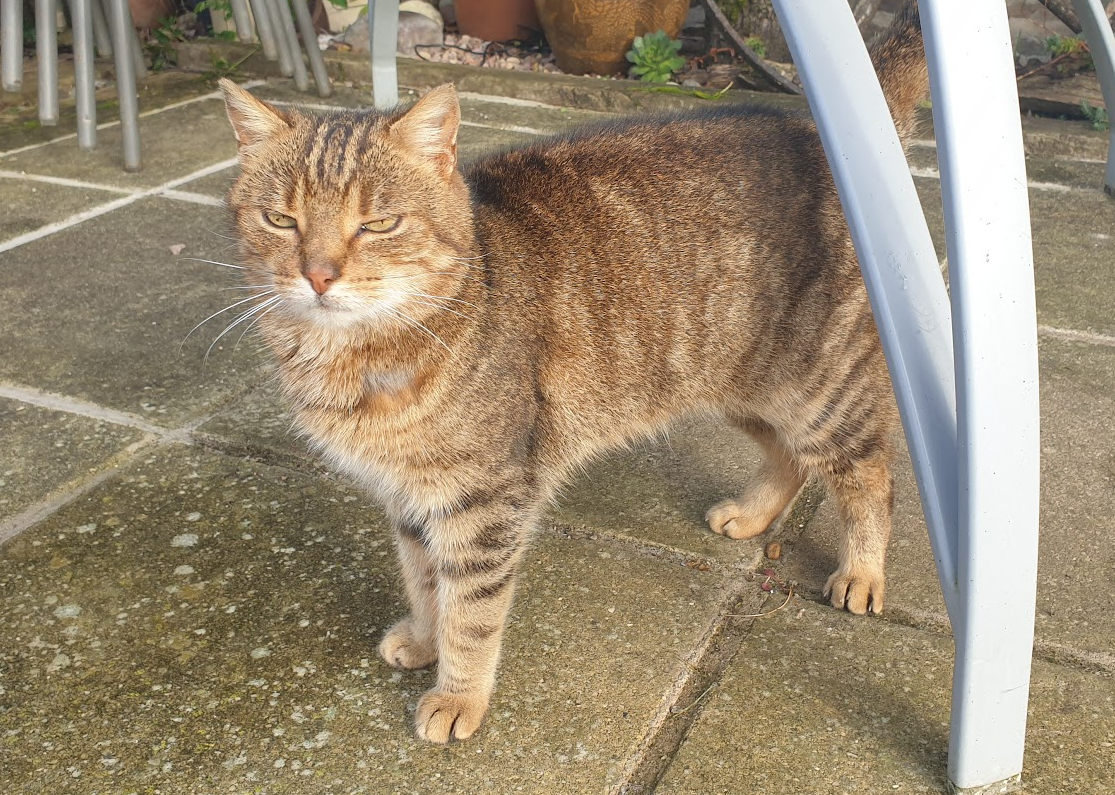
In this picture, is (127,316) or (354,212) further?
(127,316)

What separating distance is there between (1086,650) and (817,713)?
2.18ft

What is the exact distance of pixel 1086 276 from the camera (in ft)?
13.9

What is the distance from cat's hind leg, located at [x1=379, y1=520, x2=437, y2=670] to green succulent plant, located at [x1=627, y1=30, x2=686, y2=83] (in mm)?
4579

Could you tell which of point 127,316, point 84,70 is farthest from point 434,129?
point 84,70

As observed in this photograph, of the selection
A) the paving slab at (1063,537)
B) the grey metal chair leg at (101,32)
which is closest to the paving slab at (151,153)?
the grey metal chair leg at (101,32)

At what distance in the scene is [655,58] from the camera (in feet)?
21.3

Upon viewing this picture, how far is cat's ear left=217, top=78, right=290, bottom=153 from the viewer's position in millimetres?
2412

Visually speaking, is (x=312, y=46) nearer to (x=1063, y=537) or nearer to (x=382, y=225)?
(x=382, y=225)

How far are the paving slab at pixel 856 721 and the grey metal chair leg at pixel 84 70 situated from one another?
13.8 feet

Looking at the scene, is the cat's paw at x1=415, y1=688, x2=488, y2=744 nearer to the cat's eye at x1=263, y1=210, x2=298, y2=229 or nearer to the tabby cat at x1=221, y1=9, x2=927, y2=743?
the tabby cat at x1=221, y1=9, x2=927, y2=743

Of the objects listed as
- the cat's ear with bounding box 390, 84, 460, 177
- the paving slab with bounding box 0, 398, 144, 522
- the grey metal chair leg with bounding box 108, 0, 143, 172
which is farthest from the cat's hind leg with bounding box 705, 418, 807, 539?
the grey metal chair leg with bounding box 108, 0, 143, 172

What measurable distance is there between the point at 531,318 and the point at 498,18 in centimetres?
547

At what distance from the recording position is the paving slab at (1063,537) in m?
2.58

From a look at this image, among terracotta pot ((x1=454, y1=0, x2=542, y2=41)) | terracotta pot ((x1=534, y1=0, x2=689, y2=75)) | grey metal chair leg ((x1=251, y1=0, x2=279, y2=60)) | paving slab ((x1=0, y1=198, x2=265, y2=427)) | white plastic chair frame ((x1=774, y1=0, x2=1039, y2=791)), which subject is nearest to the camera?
white plastic chair frame ((x1=774, y1=0, x2=1039, y2=791))
